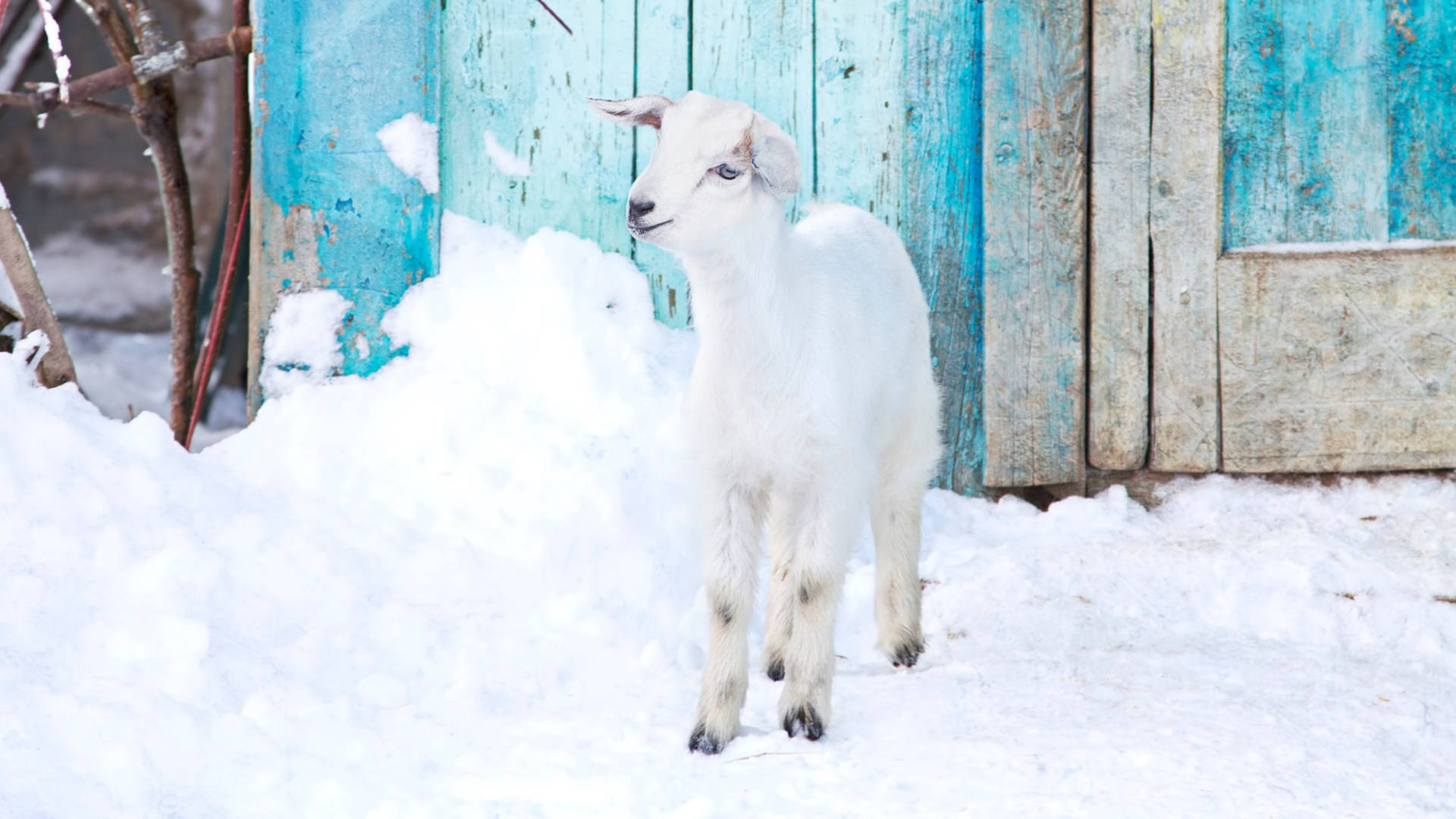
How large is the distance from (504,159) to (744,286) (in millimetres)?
1622

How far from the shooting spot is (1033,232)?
3.80 meters

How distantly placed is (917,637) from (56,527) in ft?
6.33

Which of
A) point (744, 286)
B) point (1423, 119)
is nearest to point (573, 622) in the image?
point (744, 286)

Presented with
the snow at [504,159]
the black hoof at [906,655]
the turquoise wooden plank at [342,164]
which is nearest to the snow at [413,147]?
the turquoise wooden plank at [342,164]

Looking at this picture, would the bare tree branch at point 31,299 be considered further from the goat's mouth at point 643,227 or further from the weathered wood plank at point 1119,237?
the weathered wood plank at point 1119,237

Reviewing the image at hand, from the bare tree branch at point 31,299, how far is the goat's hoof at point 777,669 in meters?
2.12

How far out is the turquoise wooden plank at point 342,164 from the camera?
3748 millimetres

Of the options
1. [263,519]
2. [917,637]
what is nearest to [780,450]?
[917,637]

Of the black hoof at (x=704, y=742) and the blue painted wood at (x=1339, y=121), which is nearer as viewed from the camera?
the black hoof at (x=704, y=742)

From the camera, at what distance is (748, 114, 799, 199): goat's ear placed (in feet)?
7.78

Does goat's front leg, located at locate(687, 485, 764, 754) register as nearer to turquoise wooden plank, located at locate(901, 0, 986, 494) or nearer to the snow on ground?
the snow on ground

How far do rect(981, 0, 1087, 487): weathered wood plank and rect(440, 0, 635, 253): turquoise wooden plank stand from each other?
108cm

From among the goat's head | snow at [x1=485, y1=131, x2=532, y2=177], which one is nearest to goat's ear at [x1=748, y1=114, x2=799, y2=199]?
the goat's head

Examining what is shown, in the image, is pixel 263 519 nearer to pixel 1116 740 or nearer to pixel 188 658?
pixel 188 658
